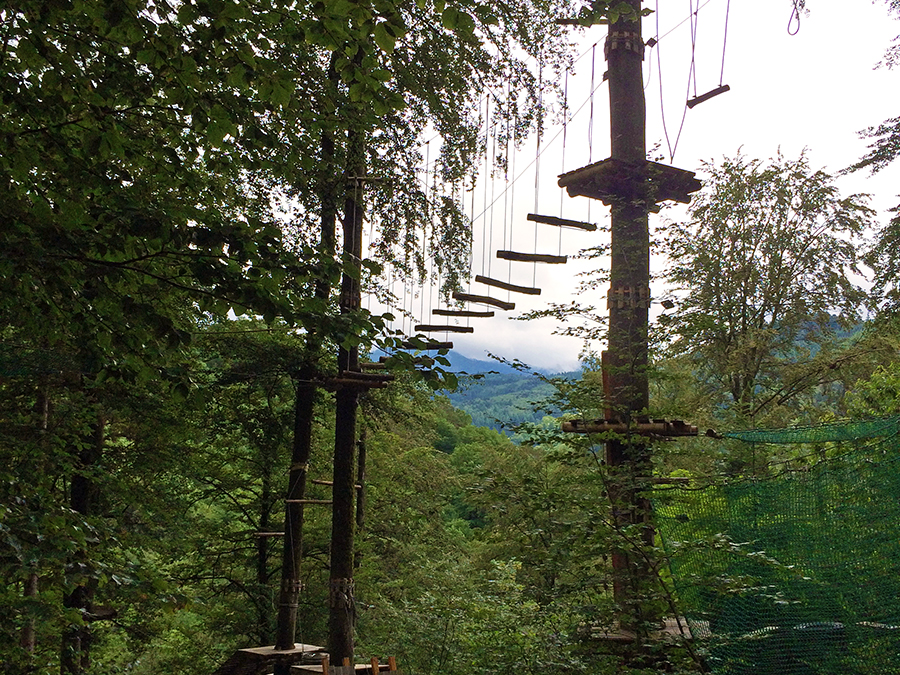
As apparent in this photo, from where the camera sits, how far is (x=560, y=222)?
6.73m

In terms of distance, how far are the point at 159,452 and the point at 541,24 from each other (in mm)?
6525

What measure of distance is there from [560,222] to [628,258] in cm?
73

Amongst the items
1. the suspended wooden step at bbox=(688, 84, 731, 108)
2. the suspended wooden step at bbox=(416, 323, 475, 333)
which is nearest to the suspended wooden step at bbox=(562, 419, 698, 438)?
the suspended wooden step at bbox=(416, 323, 475, 333)

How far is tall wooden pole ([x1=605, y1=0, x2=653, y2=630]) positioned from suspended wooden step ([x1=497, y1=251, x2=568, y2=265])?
56 centimetres

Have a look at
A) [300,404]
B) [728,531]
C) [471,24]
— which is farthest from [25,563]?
[300,404]

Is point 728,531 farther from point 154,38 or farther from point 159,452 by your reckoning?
point 159,452

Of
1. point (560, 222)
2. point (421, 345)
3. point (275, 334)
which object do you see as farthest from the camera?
point (275, 334)

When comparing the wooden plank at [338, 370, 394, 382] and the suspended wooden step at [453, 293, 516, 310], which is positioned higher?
the suspended wooden step at [453, 293, 516, 310]

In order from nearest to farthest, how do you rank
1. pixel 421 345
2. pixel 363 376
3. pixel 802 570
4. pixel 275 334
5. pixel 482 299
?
pixel 421 345
pixel 802 570
pixel 482 299
pixel 363 376
pixel 275 334

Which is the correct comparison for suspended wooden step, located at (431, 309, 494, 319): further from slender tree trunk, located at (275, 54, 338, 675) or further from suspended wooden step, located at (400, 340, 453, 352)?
suspended wooden step, located at (400, 340, 453, 352)

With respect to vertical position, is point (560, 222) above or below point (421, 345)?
above

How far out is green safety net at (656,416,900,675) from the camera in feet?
12.4

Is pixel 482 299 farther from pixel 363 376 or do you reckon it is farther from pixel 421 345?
pixel 421 345

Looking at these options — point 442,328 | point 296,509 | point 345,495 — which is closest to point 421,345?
point 442,328
